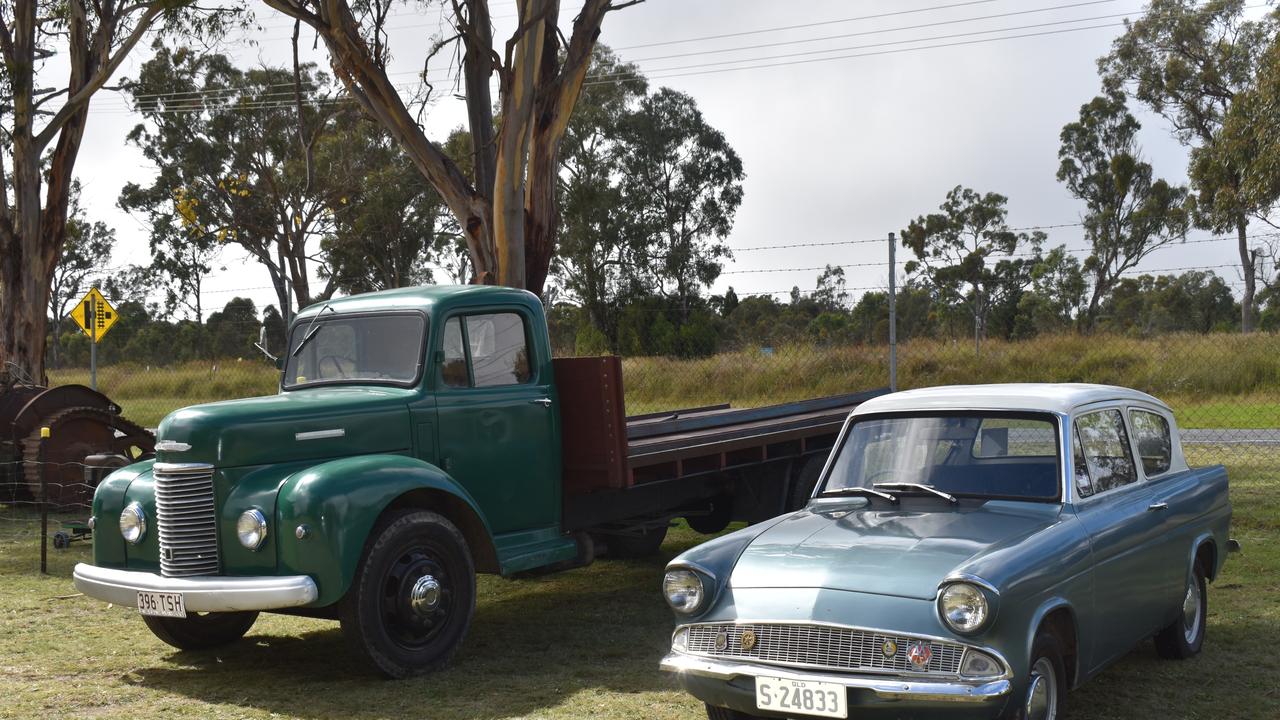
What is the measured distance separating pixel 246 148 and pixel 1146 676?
3972 cm

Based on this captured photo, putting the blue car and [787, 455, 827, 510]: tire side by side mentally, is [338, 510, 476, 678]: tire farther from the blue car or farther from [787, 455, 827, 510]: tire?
[787, 455, 827, 510]: tire

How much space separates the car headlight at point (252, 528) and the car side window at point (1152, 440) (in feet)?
14.8

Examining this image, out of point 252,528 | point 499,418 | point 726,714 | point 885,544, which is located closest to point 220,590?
point 252,528

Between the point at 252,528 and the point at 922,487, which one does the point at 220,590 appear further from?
the point at 922,487

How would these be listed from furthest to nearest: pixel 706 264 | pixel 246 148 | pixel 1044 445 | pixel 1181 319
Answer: pixel 1181 319 < pixel 706 264 < pixel 246 148 < pixel 1044 445

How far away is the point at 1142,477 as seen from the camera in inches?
238

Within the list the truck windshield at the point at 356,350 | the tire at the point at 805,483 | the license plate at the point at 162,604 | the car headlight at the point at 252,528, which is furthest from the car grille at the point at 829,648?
the tire at the point at 805,483

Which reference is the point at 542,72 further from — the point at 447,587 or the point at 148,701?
the point at 148,701

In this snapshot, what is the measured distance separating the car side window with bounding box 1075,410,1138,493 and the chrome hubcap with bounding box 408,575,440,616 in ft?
11.3

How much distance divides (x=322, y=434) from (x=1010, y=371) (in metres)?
15.2

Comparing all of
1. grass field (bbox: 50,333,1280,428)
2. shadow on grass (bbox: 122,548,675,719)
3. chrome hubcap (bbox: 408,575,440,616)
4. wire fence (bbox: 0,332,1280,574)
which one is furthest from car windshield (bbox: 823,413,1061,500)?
grass field (bbox: 50,333,1280,428)

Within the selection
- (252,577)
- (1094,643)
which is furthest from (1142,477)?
(252,577)

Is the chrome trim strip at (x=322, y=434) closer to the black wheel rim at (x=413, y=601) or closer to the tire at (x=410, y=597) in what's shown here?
the tire at (x=410, y=597)

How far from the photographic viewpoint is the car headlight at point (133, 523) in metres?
6.75
